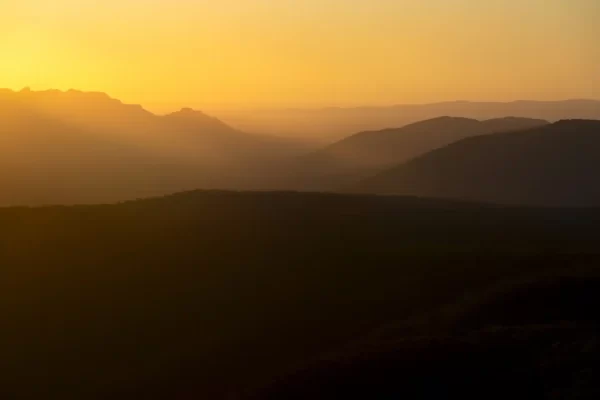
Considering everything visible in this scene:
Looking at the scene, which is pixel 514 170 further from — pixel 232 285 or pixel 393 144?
pixel 393 144

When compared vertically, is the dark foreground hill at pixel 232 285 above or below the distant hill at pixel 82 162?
below

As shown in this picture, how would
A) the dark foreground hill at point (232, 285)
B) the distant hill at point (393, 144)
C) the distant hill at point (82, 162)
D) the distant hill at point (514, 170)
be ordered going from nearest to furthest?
the dark foreground hill at point (232, 285) < the distant hill at point (514, 170) < the distant hill at point (82, 162) < the distant hill at point (393, 144)

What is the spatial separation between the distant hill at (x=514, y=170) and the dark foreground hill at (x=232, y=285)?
32630 millimetres

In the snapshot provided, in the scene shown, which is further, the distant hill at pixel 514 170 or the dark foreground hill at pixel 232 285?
the distant hill at pixel 514 170

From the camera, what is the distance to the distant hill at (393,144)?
155 m

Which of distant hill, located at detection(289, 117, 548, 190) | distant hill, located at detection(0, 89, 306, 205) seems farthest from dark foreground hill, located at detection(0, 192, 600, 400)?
distant hill, located at detection(289, 117, 548, 190)

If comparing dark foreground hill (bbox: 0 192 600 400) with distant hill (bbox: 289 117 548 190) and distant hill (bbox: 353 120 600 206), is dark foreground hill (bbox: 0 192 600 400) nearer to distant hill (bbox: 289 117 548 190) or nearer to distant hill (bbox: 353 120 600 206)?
distant hill (bbox: 353 120 600 206)

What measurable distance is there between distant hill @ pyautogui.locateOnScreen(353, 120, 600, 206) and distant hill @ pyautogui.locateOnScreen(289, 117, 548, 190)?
155 ft

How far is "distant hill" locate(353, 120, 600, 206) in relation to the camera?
69250mm

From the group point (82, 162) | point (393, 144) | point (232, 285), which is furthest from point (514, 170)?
point (82, 162)

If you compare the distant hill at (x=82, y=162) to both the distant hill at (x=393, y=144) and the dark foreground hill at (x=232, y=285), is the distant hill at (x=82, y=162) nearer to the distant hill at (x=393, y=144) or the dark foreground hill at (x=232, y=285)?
the distant hill at (x=393, y=144)

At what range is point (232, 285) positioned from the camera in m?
27.2

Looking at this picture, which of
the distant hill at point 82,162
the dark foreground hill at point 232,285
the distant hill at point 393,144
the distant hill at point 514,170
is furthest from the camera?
the distant hill at point 393,144

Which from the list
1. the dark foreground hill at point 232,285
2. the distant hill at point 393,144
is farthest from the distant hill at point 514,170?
the distant hill at point 393,144
